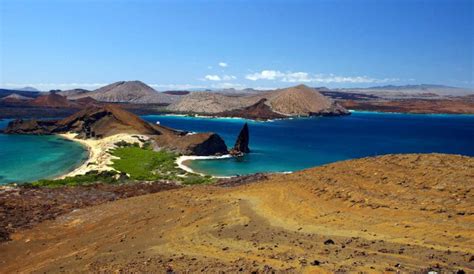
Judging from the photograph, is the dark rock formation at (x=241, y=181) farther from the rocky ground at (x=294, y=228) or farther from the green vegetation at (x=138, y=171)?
the rocky ground at (x=294, y=228)

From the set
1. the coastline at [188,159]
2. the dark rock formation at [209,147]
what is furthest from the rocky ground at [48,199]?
the dark rock formation at [209,147]

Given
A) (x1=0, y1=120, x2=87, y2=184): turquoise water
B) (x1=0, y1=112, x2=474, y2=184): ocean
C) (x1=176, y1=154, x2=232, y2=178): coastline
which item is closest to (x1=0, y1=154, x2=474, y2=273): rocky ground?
(x1=0, y1=120, x2=87, y2=184): turquoise water

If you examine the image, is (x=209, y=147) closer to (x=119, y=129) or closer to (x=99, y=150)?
(x=99, y=150)

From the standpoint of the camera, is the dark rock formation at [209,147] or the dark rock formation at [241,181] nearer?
the dark rock formation at [241,181]

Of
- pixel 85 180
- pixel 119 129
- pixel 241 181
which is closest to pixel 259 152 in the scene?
pixel 119 129

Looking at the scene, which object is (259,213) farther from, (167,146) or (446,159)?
(167,146)

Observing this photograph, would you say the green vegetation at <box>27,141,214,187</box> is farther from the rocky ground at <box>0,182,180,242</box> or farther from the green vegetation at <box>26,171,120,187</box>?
the rocky ground at <box>0,182,180,242</box>
